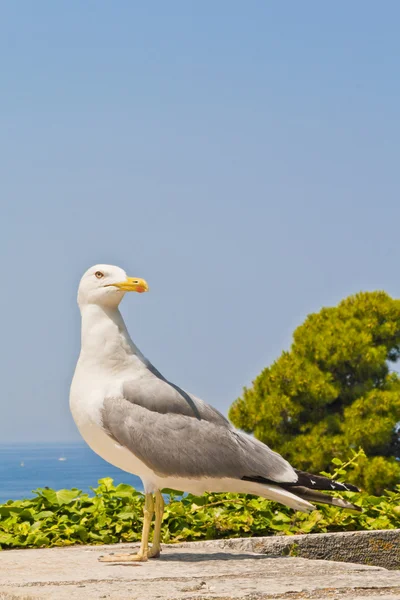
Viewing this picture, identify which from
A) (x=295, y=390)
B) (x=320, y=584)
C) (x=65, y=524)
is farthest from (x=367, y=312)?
(x=320, y=584)

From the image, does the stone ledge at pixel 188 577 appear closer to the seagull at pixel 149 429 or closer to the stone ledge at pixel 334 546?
the stone ledge at pixel 334 546

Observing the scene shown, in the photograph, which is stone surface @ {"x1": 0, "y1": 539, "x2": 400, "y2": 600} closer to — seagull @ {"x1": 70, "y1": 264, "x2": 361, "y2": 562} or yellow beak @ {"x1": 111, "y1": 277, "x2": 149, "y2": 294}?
seagull @ {"x1": 70, "y1": 264, "x2": 361, "y2": 562}

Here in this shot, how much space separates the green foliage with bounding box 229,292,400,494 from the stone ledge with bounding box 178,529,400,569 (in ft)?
39.1

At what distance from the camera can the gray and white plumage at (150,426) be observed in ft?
16.4

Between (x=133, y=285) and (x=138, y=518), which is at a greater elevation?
(x=133, y=285)

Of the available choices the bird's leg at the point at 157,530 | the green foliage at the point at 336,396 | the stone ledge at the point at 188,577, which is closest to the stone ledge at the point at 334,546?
the stone ledge at the point at 188,577

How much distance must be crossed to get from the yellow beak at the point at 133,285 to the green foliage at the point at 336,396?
1345 cm

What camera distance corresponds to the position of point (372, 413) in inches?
736

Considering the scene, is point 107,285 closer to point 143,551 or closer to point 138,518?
Result: point 143,551

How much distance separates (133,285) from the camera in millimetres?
5184

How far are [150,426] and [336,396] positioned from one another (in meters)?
14.0

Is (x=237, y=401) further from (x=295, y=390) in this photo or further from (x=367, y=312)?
(x=367, y=312)

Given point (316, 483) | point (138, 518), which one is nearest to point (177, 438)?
point (316, 483)

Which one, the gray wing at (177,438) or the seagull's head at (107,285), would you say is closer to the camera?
the gray wing at (177,438)
